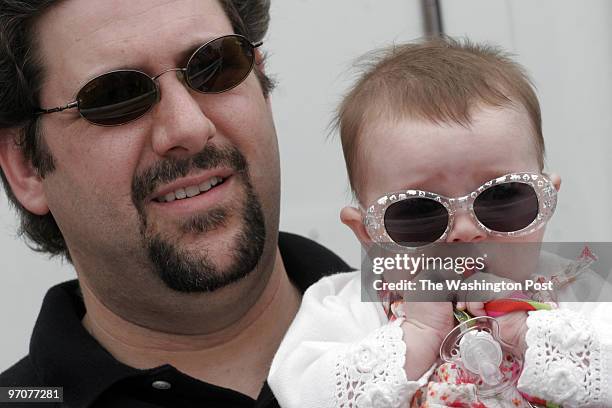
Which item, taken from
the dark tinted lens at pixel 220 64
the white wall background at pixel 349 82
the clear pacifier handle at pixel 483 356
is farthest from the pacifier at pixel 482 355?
the white wall background at pixel 349 82

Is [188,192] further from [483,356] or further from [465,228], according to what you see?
[483,356]

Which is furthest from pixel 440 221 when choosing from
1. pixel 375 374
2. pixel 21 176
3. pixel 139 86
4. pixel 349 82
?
pixel 21 176

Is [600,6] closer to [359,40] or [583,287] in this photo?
[359,40]

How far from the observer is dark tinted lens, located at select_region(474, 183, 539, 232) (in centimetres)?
178

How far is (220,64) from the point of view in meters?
2.17

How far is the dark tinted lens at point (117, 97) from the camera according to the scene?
2.08 meters

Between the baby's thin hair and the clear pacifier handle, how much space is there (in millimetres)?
402

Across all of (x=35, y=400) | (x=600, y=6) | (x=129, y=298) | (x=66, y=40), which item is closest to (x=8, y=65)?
(x=66, y=40)

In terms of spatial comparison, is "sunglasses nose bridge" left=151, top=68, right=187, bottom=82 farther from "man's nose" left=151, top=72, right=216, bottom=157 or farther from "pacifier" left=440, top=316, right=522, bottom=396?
"pacifier" left=440, top=316, right=522, bottom=396

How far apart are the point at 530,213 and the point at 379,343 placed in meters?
0.38

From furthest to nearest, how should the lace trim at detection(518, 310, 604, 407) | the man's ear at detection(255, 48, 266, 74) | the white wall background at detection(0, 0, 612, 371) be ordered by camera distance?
1. the white wall background at detection(0, 0, 612, 371)
2. the man's ear at detection(255, 48, 266, 74)
3. the lace trim at detection(518, 310, 604, 407)

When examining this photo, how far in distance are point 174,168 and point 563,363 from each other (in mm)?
945

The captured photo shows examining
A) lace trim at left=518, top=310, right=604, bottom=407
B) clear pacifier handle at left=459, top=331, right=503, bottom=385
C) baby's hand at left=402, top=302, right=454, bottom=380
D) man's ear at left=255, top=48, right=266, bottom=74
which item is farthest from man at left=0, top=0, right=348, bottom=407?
lace trim at left=518, top=310, right=604, bottom=407

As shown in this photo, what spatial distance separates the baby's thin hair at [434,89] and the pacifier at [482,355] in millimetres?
370
